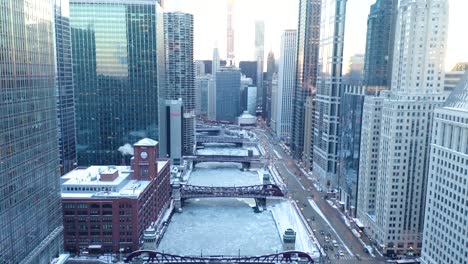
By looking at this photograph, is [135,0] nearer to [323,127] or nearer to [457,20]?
[323,127]

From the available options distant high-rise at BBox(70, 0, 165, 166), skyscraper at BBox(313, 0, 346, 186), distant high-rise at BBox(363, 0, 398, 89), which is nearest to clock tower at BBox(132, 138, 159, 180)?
distant high-rise at BBox(70, 0, 165, 166)

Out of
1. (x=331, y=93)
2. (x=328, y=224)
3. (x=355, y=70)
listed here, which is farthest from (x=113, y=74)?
(x=328, y=224)

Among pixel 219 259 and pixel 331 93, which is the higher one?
pixel 331 93

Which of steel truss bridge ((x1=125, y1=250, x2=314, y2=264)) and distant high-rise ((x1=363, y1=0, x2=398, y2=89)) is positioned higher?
distant high-rise ((x1=363, y1=0, x2=398, y2=89))

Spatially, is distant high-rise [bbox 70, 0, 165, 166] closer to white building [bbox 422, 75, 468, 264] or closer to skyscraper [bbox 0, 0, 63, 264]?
skyscraper [bbox 0, 0, 63, 264]

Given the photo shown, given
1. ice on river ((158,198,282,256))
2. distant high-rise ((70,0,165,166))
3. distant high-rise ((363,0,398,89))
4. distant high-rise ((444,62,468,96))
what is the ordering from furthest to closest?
distant high-rise ((70,0,165,166)) < distant high-rise ((363,0,398,89)) < ice on river ((158,198,282,256)) < distant high-rise ((444,62,468,96))

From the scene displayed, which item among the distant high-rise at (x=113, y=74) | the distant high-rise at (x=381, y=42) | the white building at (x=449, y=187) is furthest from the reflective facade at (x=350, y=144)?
the distant high-rise at (x=113, y=74)

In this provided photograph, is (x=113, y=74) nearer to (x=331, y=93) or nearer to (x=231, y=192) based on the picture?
(x=231, y=192)
